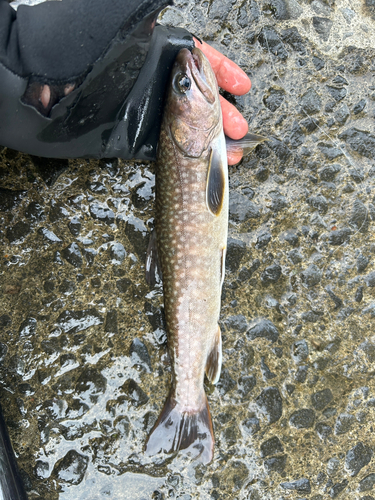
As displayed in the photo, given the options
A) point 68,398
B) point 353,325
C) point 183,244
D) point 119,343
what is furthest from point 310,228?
point 68,398

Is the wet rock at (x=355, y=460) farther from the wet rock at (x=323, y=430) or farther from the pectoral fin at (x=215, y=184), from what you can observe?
the pectoral fin at (x=215, y=184)

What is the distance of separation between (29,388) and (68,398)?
0.27 metres

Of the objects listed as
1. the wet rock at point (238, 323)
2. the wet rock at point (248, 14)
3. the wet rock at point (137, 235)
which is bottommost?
the wet rock at point (238, 323)

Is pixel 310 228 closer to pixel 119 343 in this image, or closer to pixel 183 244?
pixel 183 244

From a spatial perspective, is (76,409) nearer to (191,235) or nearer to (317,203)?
(191,235)

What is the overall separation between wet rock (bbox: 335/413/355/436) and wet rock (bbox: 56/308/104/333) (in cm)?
175

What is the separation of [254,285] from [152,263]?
72cm

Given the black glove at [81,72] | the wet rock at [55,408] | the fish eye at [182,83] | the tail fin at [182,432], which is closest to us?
the black glove at [81,72]

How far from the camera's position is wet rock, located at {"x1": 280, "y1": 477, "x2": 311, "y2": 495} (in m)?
2.58

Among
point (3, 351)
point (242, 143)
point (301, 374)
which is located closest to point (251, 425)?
point (301, 374)

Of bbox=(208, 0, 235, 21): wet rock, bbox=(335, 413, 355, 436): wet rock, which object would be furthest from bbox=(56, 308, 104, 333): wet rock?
bbox=(208, 0, 235, 21): wet rock

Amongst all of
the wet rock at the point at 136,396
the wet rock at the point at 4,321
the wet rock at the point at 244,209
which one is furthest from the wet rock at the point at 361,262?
the wet rock at the point at 4,321

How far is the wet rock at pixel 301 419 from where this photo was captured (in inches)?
102

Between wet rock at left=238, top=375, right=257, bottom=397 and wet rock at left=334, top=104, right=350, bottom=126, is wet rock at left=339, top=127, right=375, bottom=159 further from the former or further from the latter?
wet rock at left=238, top=375, right=257, bottom=397
